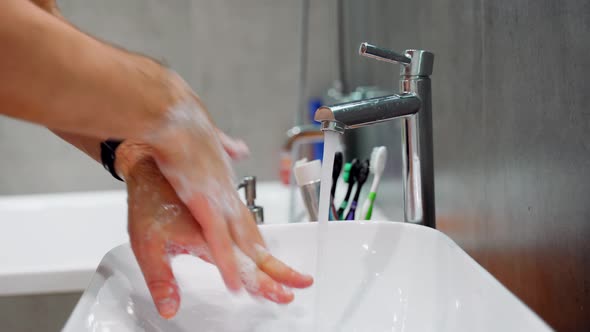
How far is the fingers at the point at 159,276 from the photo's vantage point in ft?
1.81

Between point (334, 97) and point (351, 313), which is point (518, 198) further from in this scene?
point (334, 97)

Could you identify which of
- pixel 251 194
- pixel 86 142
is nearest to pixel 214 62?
pixel 251 194

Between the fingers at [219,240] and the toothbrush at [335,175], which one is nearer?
the fingers at [219,240]

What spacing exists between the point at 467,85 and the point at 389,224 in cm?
21

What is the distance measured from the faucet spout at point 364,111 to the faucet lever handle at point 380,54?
45mm

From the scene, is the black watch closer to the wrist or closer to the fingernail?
the wrist

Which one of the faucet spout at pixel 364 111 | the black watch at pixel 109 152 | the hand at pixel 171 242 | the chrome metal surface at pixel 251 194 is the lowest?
the chrome metal surface at pixel 251 194

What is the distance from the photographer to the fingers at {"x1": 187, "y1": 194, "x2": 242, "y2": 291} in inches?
21.5

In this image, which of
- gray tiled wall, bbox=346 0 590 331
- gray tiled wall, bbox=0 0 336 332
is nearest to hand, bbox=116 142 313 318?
gray tiled wall, bbox=346 0 590 331

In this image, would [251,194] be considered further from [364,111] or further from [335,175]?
[364,111]

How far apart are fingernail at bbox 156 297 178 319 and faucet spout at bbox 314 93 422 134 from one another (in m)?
0.24

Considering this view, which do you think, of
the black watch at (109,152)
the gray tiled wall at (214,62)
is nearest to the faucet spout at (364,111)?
the black watch at (109,152)

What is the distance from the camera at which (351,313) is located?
2.16ft

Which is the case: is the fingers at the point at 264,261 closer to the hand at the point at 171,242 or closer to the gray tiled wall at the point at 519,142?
the hand at the point at 171,242
